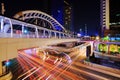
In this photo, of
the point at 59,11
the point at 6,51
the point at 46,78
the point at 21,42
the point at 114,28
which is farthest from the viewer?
the point at 59,11

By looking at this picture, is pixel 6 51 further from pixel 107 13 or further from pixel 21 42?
pixel 107 13

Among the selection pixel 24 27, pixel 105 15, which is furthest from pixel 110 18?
pixel 24 27

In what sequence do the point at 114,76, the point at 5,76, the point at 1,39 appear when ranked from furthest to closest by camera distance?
the point at 114,76, the point at 5,76, the point at 1,39

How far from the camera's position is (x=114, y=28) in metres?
118

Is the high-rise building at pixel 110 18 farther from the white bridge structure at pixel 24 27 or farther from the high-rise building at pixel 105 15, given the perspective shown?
the white bridge structure at pixel 24 27

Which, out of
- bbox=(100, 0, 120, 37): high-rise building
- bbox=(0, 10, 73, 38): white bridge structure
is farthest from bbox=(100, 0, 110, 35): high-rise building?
bbox=(0, 10, 73, 38): white bridge structure

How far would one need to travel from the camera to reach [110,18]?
122375 mm

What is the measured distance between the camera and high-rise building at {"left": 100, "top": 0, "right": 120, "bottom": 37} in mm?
116838

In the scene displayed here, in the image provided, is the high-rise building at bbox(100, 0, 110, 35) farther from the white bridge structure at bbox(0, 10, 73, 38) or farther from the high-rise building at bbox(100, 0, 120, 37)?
the white bridge structure at bbox(0, 10, 73, 38)

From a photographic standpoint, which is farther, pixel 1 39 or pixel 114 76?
pixel 114 76

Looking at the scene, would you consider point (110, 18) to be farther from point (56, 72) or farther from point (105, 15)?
point (56, 72)

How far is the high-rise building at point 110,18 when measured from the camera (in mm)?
116838

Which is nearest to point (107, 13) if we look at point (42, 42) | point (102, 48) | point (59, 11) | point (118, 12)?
point (118, 12)

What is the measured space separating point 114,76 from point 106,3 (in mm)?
109011
